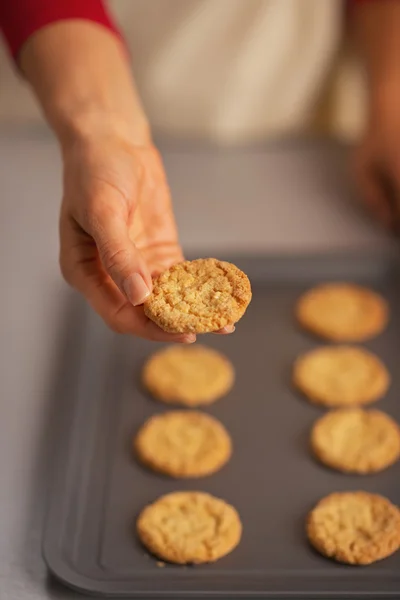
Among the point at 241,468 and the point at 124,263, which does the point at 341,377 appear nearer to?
the point at 241,468

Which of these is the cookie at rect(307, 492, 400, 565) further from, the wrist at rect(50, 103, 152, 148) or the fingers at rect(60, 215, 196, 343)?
the wrist at rect(50, 103, 152, 148)

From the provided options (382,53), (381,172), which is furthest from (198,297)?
(382,53)

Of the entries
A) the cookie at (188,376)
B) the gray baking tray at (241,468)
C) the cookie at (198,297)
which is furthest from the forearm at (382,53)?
the cookie at (198,297)

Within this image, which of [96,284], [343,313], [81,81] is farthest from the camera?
[343,313]

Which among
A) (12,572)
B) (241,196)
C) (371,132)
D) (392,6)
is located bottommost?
(12,572)

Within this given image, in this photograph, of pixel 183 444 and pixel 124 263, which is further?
pixel 183 444

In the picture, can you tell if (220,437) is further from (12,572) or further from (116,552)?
(12,572)

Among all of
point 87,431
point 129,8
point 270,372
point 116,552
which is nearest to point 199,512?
point 116,552
